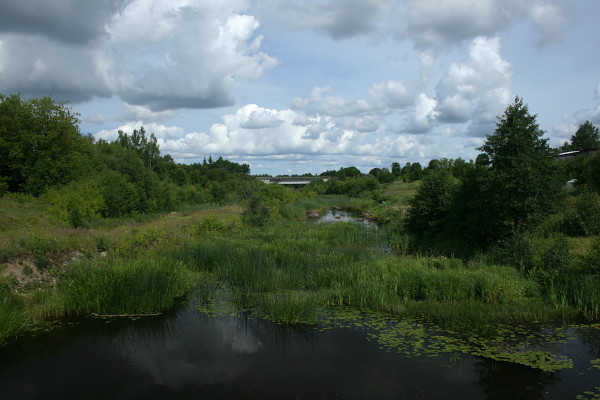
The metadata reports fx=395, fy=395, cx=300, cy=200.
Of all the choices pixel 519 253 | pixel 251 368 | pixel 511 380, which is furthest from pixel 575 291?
pixel 251 368

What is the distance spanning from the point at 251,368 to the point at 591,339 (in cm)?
778

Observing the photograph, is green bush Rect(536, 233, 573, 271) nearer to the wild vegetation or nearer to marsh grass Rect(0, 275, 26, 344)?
the wild vegetation

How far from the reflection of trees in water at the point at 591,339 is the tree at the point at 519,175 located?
657cm

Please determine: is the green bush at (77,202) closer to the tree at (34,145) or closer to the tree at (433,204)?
the tree at (34,145)

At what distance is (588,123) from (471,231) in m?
77.0

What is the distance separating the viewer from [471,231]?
18.5 meters

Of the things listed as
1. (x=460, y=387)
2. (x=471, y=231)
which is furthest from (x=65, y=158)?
(x=460, y=387)

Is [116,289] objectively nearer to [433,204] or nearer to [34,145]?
[433,204]

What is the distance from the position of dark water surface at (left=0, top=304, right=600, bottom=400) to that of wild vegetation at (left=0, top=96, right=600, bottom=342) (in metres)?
0.99

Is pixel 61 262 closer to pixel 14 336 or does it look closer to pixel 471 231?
pixel 14 336

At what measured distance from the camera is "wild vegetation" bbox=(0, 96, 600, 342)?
1080 cm

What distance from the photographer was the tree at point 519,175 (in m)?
15.5

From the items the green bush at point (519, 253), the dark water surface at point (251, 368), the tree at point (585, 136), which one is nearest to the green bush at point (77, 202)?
the dark water surface at point (251, 368)

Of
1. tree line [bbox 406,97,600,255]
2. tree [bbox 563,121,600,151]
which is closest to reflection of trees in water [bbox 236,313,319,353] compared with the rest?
tree line [bbox 406,97,600,255]
